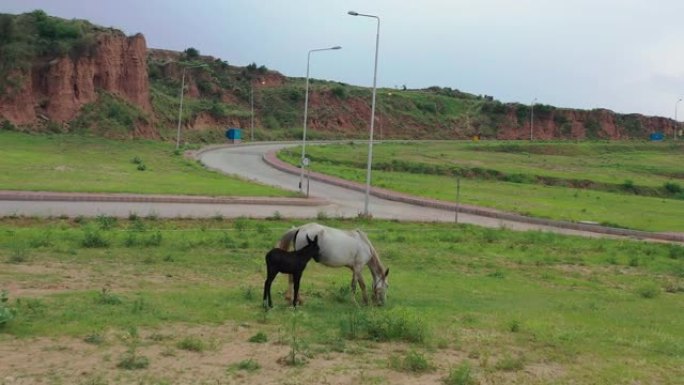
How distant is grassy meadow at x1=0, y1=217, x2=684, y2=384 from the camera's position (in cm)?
885

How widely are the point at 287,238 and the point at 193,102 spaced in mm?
96268

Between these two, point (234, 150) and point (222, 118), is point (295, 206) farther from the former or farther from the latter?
point (222, 118)

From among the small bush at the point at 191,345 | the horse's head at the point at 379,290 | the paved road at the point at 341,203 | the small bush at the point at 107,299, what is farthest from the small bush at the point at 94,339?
the paved road at the point at 341,203

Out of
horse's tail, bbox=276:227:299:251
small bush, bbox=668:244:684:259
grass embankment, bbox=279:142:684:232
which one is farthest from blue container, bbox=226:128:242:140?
horse's tail, bbox=276:227:299:251

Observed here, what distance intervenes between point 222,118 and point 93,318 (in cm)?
9712

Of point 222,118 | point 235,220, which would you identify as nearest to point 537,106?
point 222,118

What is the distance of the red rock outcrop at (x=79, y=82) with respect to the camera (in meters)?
75.8

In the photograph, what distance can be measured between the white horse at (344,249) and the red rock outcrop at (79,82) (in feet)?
228

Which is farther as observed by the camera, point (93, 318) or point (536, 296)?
point (536, 296)

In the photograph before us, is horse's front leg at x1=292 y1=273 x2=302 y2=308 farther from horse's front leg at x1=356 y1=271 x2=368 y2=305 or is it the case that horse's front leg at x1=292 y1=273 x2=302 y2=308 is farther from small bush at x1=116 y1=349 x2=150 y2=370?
small bush at x1=116 y1=349 x2=150 y2=370

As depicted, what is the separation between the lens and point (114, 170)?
4584 cm

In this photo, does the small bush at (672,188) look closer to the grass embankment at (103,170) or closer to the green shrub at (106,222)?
the grass embankment at (103,170)

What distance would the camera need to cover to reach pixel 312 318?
11.8 meters

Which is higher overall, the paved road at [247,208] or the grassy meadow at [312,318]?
the grassy meadow at [312,318]
